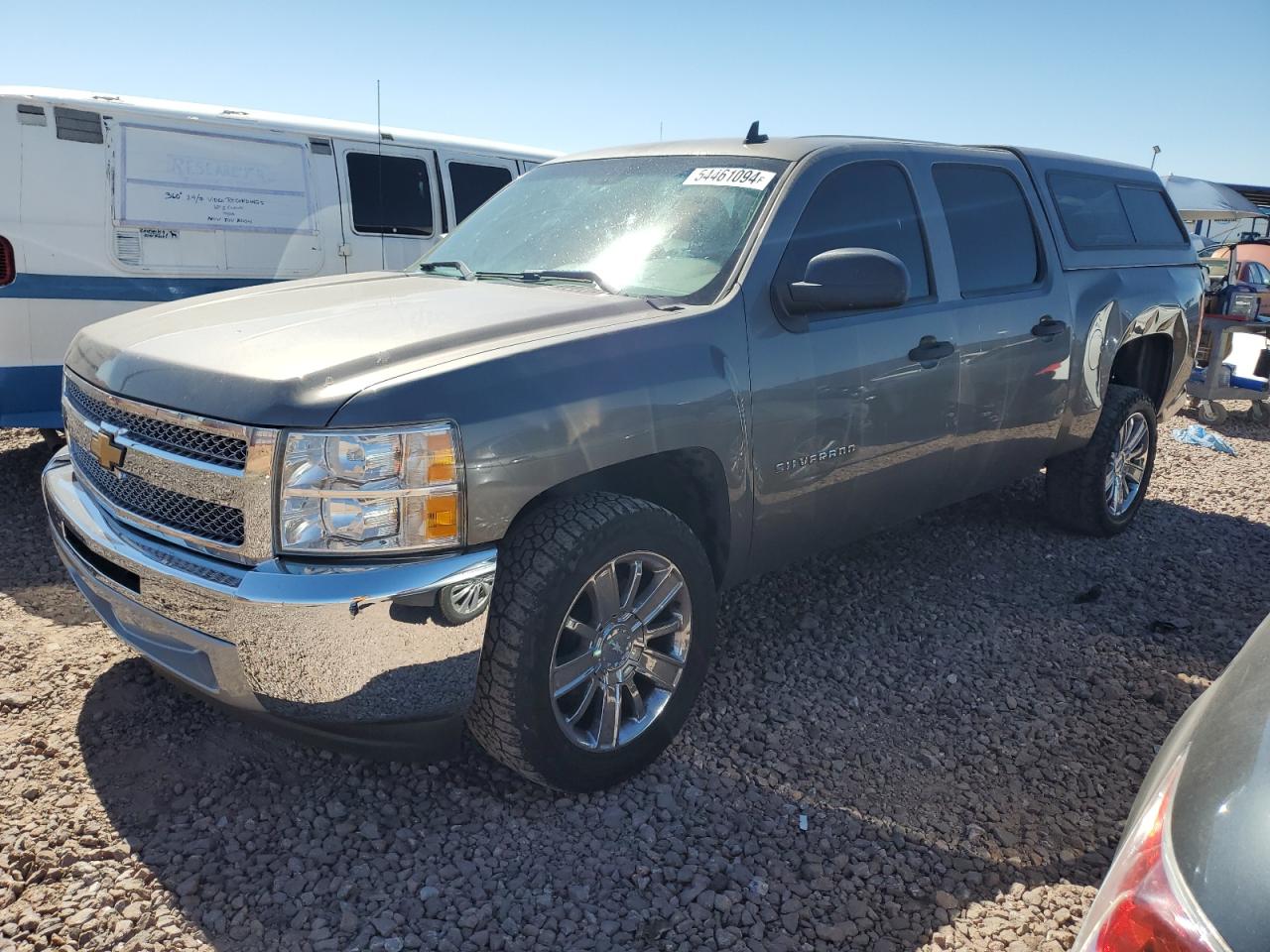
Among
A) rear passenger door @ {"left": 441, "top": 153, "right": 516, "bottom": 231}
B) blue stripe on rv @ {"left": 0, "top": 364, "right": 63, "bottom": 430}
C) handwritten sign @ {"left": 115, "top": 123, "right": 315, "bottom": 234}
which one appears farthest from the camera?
rear passenger door @ {"left": 441, "top": 153, "right": 516, "bottom": 231}

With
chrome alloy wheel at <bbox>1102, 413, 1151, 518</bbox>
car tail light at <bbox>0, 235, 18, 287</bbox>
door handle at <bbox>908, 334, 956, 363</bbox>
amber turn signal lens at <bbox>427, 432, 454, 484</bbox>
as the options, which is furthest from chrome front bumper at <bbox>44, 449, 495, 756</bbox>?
chrome alloy wheel at <bbox>1102, 413, 1151, 518</bbox>

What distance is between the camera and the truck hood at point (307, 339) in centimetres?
238

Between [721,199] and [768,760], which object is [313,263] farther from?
[768,760]

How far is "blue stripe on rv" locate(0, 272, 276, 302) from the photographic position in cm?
533

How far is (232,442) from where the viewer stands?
241cm

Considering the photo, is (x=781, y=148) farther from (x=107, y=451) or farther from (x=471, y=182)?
(x=471, y=182)

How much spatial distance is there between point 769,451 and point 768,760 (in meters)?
0.99

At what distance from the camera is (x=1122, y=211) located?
527cm

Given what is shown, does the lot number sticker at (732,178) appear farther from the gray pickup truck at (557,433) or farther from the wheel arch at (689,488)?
the wheel arch at (689,488)

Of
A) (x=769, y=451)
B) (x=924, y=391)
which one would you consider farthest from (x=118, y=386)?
(x=924, y=391)

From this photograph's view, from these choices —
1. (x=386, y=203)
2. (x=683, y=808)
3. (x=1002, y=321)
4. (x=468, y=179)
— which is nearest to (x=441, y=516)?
(x=683, y=808)

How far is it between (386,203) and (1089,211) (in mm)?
4774

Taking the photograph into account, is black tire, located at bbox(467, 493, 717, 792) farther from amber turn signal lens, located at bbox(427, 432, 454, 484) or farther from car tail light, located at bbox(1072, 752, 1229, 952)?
car tail light, located at bbox(1072, 752, 1229, 952)

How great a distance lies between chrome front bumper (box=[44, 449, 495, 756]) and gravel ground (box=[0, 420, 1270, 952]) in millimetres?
400
